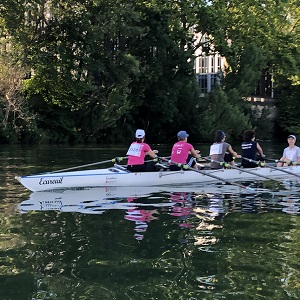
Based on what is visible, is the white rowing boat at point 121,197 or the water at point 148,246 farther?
the white rowing boat at point 121,197

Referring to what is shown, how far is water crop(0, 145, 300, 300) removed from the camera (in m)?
6.55

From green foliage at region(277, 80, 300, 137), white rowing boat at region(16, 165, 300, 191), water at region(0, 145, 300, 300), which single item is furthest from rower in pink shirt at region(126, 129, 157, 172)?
green foliage at region(277, 80, 300, 137)

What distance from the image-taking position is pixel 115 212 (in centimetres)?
1146

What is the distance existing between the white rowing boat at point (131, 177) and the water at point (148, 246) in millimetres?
539

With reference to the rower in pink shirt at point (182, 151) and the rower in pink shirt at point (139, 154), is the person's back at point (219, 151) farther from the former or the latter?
the rower in pink shirt at point (139, 154)

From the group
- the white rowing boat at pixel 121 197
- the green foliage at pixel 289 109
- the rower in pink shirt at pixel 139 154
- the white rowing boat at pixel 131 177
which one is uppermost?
the green foliage at pixel 289 109

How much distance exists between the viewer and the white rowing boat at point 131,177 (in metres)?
14.5

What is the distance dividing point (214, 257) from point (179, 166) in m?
7.74

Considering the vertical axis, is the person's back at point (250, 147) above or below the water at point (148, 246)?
above

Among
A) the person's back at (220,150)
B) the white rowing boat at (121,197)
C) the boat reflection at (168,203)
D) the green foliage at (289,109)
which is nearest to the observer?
the boat reflection at (168,203)

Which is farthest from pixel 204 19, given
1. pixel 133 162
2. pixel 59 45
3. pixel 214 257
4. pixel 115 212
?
pixel 214 257

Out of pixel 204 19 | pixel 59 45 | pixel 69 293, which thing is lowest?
pixel 69 293

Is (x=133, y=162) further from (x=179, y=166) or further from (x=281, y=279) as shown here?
(x=281, y=279)

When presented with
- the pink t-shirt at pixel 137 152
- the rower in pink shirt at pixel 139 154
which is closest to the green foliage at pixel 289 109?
the rower in pink shirt at pixel 139 154
